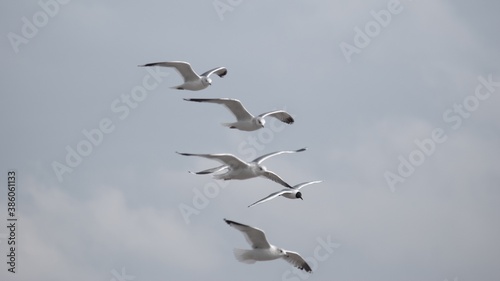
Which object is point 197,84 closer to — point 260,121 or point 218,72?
point 218,72

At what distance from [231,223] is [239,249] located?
0.89 meters

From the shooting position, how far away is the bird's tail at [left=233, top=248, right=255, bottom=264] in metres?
31.7

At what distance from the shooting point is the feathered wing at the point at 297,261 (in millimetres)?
33812

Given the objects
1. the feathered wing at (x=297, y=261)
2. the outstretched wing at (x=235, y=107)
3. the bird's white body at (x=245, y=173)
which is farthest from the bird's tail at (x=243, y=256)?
the outstretched wing at (x=235, y=107)

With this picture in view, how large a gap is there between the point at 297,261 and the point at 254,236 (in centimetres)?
229

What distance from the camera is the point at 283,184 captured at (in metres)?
35.6

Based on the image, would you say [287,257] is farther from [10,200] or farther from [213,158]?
[10,200]

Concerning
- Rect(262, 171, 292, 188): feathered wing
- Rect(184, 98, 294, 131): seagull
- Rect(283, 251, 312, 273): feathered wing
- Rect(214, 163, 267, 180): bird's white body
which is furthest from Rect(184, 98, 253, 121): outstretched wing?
Rect(283, 251, 312, 273): feathered wing

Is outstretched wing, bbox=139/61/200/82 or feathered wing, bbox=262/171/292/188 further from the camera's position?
outstretched wing, bbox=139/61/200/82

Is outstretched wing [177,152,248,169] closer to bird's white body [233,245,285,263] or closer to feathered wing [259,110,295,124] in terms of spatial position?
bird's white body [233,245,285,263]

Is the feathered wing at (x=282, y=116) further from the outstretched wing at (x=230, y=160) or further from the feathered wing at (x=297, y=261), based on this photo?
the feathered wing at (x=297, y=261)

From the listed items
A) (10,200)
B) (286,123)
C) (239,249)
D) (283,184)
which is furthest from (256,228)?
(10,200)

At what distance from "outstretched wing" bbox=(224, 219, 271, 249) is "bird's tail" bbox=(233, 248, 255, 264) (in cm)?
39

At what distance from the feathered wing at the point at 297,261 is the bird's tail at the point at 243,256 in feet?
6.33
